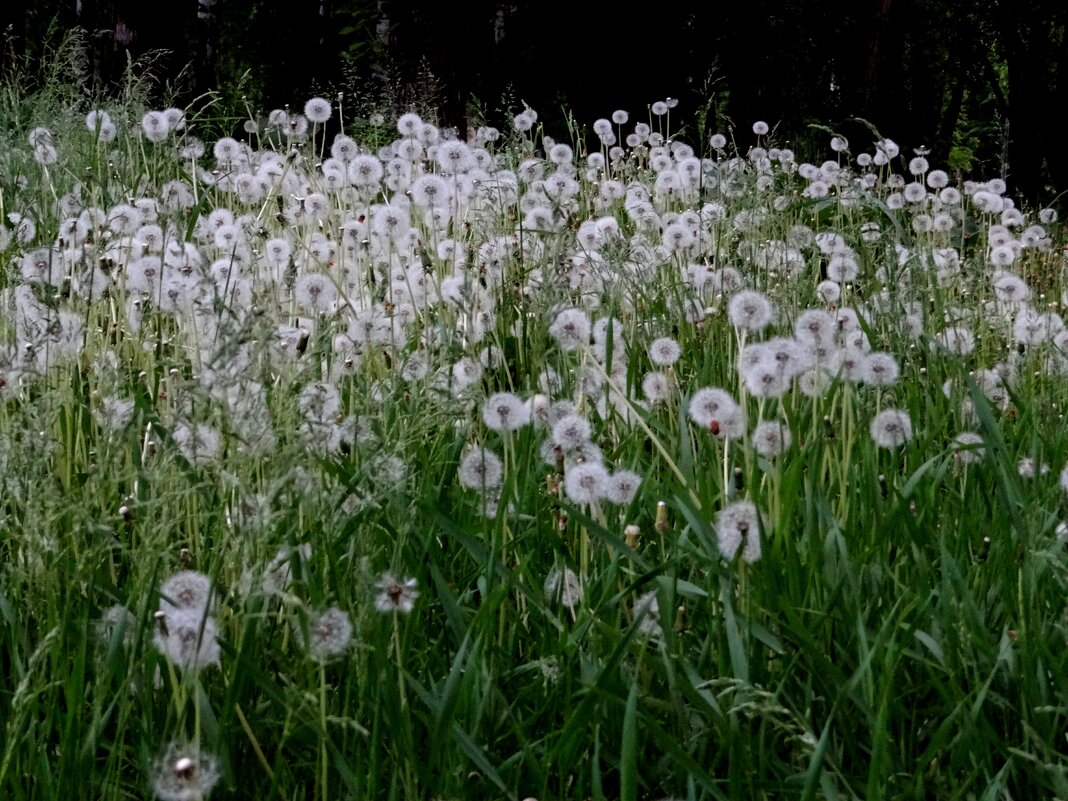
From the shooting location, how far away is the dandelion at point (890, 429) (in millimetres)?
2248

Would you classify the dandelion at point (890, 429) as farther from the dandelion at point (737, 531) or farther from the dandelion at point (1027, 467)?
the dandelion at point (737, 531)

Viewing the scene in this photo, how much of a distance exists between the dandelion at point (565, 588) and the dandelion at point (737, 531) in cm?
23

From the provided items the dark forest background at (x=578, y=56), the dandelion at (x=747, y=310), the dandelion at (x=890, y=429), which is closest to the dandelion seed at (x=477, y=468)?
the dandelion at (x=747, y=310)

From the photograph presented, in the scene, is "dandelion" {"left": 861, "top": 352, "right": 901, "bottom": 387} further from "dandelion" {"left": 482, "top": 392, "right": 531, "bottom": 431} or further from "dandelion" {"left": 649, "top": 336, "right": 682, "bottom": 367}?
"dandelion" {"left": 482, "top": 392, "right": 531, "bottom": 431}

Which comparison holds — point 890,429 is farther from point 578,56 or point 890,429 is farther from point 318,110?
point 578,56

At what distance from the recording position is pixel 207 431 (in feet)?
5.93

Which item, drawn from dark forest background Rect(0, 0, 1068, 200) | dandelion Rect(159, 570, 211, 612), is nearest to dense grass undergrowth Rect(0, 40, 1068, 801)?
dandelion Rect(159, 570, 211, 612)

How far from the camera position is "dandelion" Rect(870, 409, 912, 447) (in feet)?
7.38

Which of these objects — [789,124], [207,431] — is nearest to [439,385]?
[207,431]

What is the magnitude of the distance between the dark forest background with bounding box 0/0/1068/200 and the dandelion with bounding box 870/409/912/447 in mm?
4594

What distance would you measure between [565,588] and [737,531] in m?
0.32

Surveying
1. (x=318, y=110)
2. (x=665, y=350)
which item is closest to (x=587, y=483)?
(x=665, y=350)

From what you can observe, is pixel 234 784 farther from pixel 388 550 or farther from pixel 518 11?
pixel 518 11

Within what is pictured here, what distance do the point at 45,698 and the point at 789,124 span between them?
9668 mm
